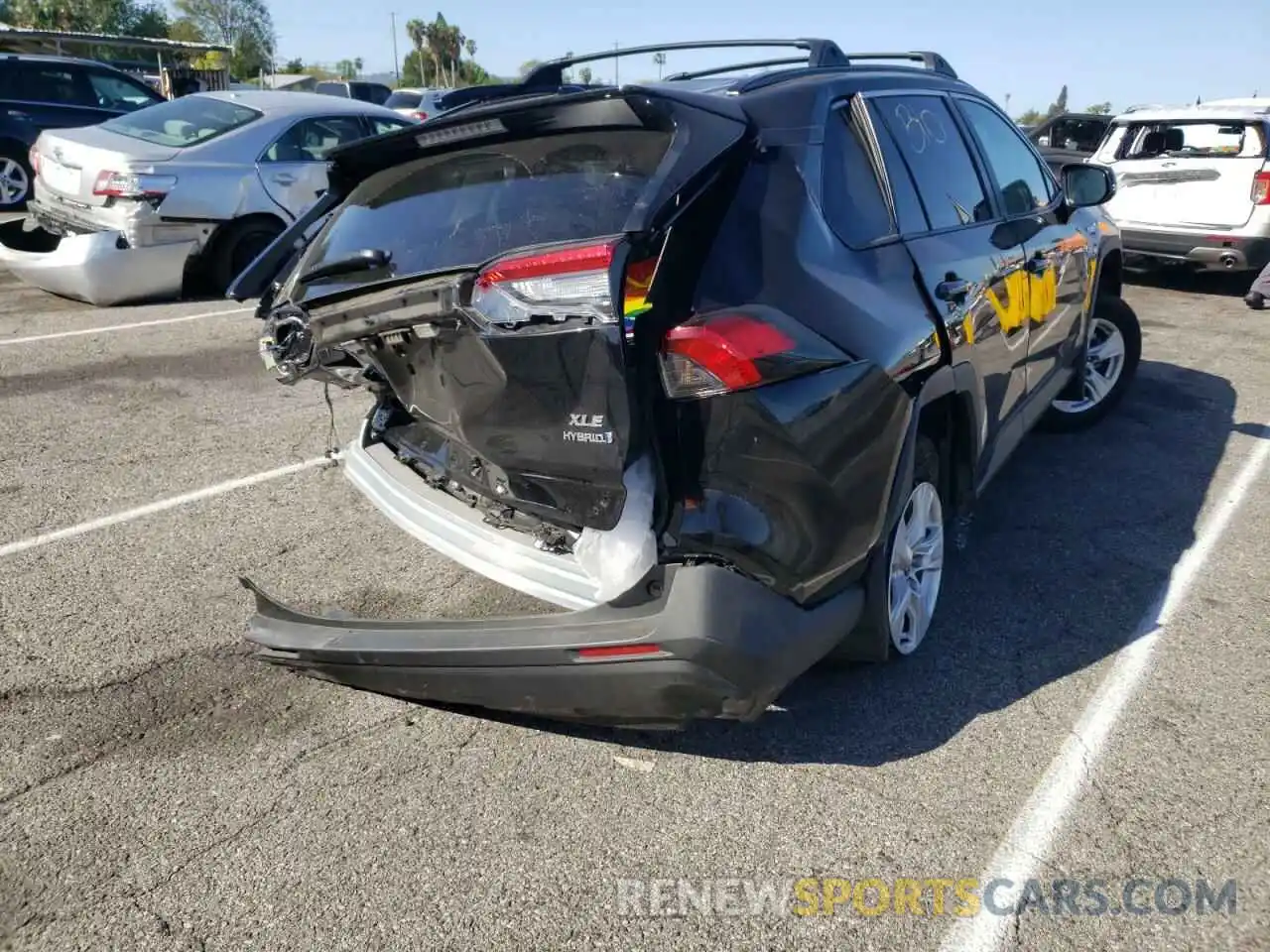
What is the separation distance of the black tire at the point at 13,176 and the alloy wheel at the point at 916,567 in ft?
42.0

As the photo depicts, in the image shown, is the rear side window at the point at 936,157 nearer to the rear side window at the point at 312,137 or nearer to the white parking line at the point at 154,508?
the white parking line at the point at 154,508

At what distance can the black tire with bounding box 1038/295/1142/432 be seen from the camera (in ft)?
19.3

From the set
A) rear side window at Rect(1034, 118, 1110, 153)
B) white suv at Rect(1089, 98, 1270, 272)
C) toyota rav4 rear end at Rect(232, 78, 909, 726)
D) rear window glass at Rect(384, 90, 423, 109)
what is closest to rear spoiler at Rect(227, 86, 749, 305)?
toyota rav4 rear end at Rect(232, 78, 909, 726)

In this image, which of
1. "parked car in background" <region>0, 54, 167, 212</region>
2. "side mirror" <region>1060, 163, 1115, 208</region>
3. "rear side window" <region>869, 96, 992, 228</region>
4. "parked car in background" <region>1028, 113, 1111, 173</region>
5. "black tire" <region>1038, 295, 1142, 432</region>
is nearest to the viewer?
"rear side window" <region>869, 96, 992, 228</region>

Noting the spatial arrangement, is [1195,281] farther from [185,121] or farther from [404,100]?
[404,100]

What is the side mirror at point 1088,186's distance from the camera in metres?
5.03

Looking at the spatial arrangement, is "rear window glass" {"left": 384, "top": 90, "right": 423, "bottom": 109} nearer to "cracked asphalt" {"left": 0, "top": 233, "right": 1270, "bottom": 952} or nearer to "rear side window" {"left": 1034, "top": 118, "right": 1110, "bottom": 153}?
"rear side window" {"left": 1034, "top": 118, "right": 1110, "bottom": 153}

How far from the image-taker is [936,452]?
11.1 ft

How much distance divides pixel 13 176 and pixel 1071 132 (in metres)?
14.8

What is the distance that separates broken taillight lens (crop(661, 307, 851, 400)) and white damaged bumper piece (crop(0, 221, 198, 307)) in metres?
7.11

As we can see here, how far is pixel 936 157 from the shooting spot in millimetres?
3635

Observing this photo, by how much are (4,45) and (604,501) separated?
2286cm

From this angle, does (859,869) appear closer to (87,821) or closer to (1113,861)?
(1113,861)

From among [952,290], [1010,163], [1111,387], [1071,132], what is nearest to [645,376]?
[952,290]
